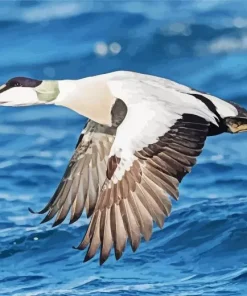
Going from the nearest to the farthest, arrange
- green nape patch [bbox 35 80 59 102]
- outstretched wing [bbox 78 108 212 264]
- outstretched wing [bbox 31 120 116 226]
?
outstretched wing [bbox 78 108 212 264]
green nape patch [bbox 35 80 59 102]
outstretched wing [bbox 31 120 116 226]

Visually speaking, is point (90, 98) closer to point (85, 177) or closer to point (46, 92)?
point (46, 92)

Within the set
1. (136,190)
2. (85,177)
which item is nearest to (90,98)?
(85,177)

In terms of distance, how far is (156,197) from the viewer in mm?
6422

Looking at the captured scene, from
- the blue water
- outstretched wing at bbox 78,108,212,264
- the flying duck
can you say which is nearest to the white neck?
the flying duck

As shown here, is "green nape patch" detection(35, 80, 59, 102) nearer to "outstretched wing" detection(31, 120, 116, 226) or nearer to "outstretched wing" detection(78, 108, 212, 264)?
"outstretched wing" detection(31, 120, 116, 226)

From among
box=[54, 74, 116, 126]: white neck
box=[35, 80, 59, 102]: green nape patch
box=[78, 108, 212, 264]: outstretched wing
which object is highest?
box=[35, 80, 59, 102]: green nape patch

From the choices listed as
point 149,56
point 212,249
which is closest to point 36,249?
point 212,249

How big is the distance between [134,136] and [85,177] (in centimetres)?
128

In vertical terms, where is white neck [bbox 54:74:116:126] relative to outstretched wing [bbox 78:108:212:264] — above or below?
above

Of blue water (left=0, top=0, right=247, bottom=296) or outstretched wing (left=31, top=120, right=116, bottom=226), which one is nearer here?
outstretched wing (left=31, top=120, right=116, bottom=226)

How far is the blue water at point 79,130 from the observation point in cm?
818

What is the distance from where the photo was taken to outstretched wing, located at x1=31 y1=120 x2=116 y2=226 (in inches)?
298

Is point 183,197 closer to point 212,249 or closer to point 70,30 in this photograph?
point 212,249

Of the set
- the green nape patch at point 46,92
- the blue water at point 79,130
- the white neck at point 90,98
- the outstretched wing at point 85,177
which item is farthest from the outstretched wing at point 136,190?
the blue water at point 79,130
